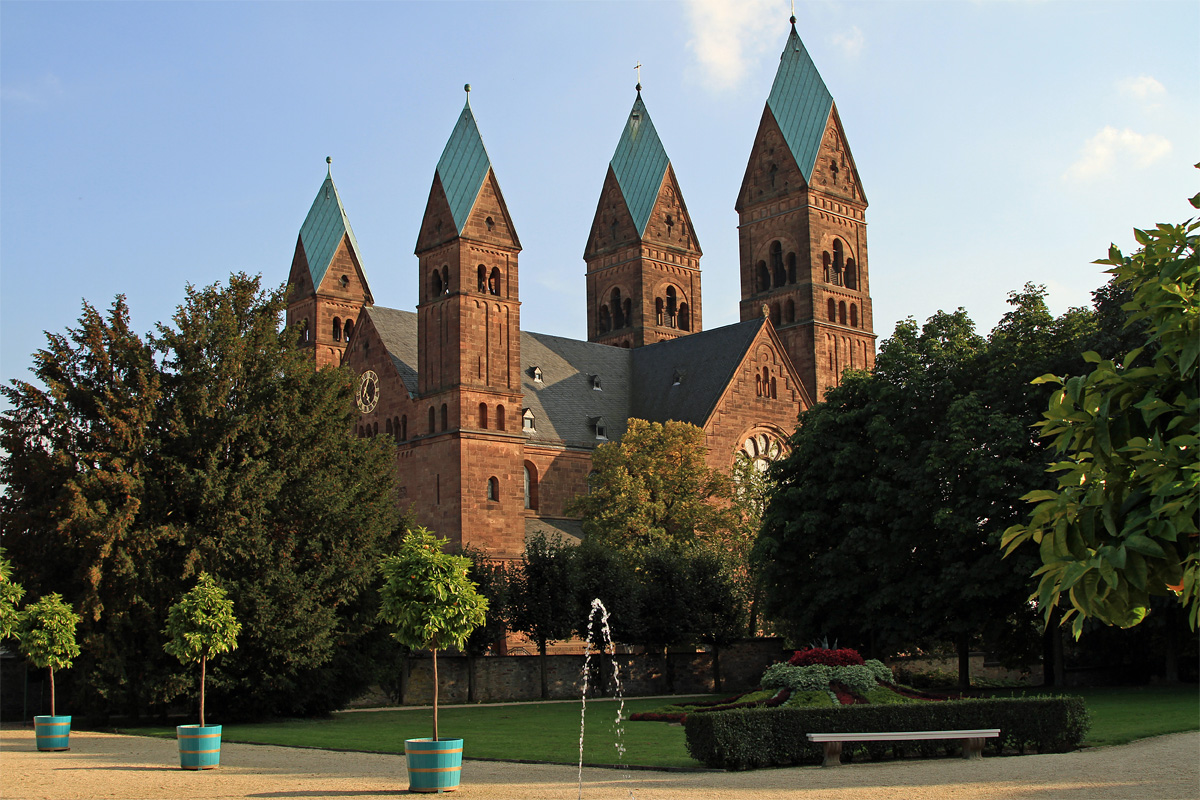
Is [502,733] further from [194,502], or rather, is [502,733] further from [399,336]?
[399,336]

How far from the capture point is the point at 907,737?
19.0 metres

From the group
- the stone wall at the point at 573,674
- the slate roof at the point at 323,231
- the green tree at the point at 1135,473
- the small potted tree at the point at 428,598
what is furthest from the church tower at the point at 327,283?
the green tree at the point at 1135,473

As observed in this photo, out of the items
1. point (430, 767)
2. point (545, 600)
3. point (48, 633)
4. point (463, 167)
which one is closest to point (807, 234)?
point (463, 167)

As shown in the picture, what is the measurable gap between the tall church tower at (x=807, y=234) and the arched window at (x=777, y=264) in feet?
0.20

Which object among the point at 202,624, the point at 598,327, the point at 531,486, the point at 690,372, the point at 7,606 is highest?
the point at 598,327

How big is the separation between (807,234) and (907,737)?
5792 cm

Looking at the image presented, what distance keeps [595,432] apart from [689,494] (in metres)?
12.3

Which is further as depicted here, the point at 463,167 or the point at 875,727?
the point at 463,167

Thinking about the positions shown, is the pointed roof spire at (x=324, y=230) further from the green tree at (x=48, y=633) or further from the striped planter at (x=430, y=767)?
A: the striped planter at (x=430, y=767)

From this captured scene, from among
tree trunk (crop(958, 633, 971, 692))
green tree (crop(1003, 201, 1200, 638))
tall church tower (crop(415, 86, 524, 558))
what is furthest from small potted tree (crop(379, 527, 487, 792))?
tall church tower (crop(415, 86, 524, 558))

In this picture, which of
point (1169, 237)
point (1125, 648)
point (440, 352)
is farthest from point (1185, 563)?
point (440, 352)

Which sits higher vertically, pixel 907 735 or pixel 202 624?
pixel 202 624

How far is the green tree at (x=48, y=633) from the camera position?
26922 mm

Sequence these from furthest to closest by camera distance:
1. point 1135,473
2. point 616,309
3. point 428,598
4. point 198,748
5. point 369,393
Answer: point 616,309, point 369,393, point 198,748, point 428,598, point 1135,473
